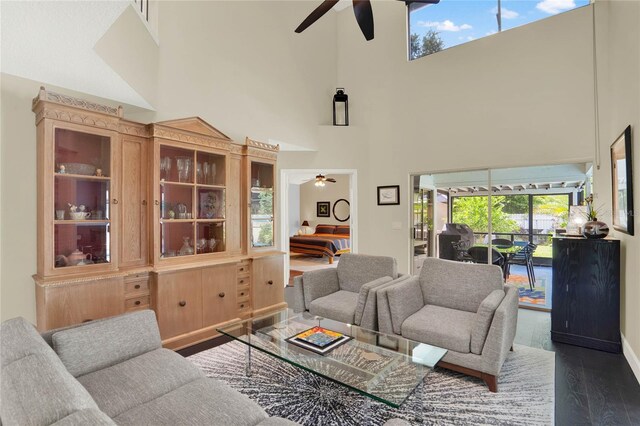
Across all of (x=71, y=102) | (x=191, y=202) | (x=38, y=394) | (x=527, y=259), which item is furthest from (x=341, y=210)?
(x=38, y=394)

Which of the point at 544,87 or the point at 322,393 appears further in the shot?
the point at 544,87

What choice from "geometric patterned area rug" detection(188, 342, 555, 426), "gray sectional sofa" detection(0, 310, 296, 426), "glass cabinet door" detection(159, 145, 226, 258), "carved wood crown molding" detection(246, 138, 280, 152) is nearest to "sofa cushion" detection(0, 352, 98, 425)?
"gray sectional sofa" detection(0, 310, 296, 426)

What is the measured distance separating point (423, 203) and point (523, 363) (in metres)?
2.77

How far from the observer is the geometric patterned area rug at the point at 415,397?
2.07 metres

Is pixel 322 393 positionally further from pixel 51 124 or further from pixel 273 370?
pixel 51 124

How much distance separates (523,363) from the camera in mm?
2822

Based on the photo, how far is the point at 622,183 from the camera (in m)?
2.92

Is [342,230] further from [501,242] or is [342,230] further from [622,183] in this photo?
[622,183]

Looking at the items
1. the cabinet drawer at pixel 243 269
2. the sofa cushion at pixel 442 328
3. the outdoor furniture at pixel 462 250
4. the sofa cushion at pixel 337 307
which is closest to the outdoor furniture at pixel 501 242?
the outdoor furniture at pixel 462 250

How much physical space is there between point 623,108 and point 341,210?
7.92 m

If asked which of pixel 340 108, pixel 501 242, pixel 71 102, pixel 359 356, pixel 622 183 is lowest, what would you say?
pixel 359 356

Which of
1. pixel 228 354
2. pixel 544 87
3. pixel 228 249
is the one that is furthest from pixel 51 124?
pixel 544 87

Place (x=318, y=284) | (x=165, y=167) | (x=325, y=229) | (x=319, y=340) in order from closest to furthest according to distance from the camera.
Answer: (x=319, y=340)
(x=165, y=167)
(x=318, y=284)
(x=325, y=229)

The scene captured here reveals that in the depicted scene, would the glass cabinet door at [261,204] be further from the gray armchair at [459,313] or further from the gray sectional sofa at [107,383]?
the gray sectional sofa at [107,383]
